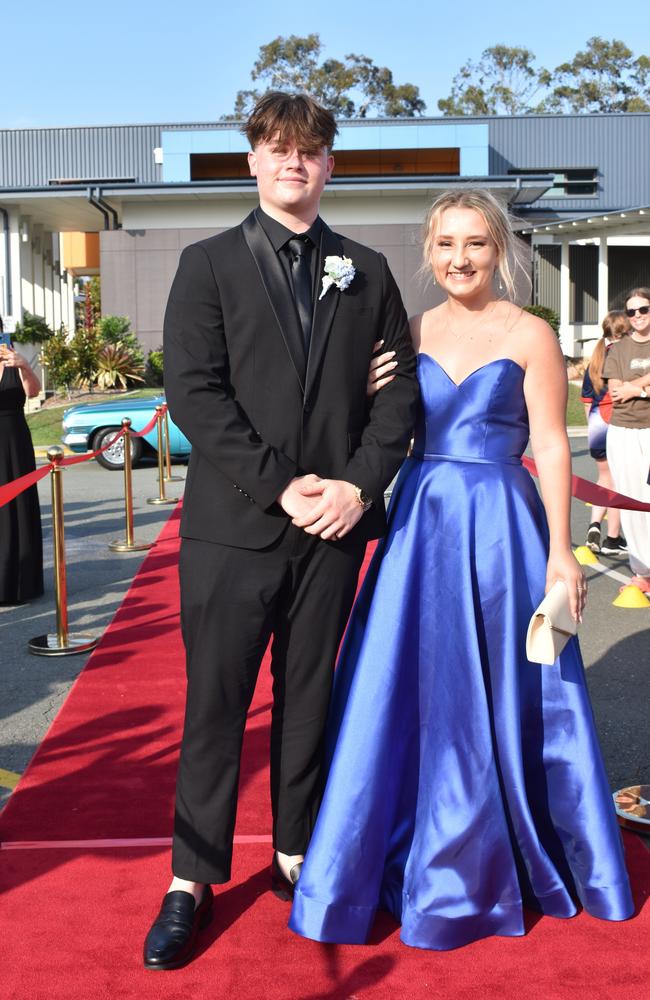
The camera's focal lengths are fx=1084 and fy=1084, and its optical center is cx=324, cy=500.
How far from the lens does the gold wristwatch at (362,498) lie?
10.1 feet

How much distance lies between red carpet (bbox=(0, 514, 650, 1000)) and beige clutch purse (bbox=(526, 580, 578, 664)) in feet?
2.85

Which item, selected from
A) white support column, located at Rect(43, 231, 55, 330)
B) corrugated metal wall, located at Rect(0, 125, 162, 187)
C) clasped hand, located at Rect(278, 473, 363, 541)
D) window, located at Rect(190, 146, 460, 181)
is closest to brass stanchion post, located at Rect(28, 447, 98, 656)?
clasped hand, located at Rect(278, 473, 363, 541)

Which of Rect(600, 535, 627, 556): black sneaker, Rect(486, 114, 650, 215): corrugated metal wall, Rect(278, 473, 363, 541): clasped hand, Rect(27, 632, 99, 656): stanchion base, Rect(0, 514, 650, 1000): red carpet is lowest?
Rect(0, 514, 650, 1000): red carpet

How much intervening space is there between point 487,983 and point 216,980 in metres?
0.74

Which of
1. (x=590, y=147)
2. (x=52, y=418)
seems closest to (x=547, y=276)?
(x=590, y=147)

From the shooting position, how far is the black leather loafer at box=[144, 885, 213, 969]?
3010 millimetres

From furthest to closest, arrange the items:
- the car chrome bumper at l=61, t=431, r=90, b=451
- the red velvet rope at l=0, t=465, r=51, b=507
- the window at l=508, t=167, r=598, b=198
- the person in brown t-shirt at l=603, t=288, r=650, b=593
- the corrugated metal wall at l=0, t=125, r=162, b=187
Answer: the corrugated metal wall at l=0, t=125, r=162, b=187, the window at l=508, t=167, r=598, b=198, the car chrome bumper at l=61, t=431, r=90, b=451, the person in brown t-shirt at l=603, t=288, r=650, b=593, the red velvet rope at l=0, t=465, r=51, b=507

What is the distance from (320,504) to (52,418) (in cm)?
2103

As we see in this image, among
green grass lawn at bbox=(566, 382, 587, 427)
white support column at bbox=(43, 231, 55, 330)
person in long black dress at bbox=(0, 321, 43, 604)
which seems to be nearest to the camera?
person in long black dress at bbox=(0, 321, 43, 604)

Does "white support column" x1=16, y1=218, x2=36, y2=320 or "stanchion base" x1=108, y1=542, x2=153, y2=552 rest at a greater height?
"white support column" x1=16, y1=218, x2=36, y2=320

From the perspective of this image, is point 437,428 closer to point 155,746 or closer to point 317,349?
point 317,349

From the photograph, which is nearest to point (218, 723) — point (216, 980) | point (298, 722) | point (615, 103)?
point (298, 722)

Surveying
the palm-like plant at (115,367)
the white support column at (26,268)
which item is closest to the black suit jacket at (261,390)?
the palm-like plant at (115,367)

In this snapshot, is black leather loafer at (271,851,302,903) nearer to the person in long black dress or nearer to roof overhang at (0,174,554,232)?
the person in long black dress
